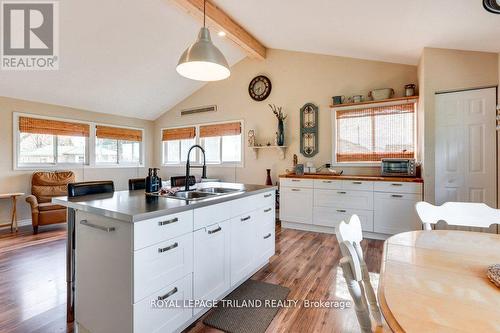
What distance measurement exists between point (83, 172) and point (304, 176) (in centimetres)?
459

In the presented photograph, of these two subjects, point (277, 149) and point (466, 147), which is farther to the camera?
point (277, 149)

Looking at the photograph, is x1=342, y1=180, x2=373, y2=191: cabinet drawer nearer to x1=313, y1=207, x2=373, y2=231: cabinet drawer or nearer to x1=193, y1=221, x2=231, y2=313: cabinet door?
x1=313, y1=207, x2=373, y2=231: cabinet drawer

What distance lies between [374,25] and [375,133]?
170cm

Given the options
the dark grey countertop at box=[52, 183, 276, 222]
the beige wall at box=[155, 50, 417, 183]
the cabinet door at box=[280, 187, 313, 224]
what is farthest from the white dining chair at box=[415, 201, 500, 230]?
the beige wall at box=[155, 50, 417, 183]

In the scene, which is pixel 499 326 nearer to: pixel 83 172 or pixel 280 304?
pixel 280 304

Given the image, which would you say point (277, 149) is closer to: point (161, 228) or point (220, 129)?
point (220, 129)

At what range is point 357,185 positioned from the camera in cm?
370

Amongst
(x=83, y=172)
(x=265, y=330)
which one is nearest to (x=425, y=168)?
(x=265, y=330)

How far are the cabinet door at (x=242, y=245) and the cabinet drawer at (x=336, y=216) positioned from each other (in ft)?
6.09

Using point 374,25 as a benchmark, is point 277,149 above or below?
below

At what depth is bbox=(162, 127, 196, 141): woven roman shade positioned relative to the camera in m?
6.09

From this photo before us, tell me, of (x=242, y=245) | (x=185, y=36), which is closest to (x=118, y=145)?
(x=185, y=36)

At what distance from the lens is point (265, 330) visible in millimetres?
1726
